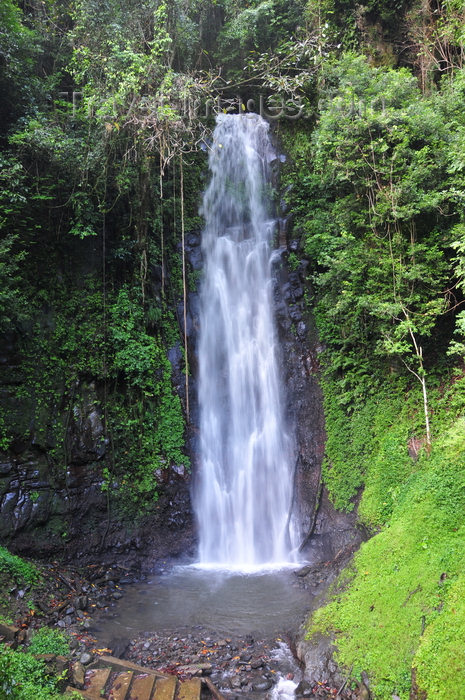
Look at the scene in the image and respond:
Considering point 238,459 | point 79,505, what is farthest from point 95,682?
point 238,459

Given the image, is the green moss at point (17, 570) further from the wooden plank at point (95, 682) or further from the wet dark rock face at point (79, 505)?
the wooden plank at point (95, 682)

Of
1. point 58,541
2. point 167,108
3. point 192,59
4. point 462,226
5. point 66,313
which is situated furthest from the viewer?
point 192,59

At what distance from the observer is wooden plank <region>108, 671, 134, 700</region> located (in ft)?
15.0

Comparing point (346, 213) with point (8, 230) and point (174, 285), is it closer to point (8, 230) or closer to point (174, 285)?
point (174, 285)

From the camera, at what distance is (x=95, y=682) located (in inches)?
188

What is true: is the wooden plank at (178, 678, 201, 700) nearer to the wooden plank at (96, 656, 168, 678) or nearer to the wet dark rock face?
the wooden plank at (96, 656, 168, 678)

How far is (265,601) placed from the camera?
23.1ft

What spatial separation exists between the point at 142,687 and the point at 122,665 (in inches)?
18.5

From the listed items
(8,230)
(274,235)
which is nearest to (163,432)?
(8,230)

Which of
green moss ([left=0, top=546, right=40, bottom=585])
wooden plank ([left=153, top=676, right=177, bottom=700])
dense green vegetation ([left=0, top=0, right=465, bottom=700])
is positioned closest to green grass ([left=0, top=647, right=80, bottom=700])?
wooden plank ([left=153, top=676, right=177, bottom=700])

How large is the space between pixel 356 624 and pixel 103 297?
27.9 feet

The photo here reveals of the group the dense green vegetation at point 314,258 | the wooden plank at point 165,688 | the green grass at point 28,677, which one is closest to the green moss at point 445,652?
the dense green vegetation at point 314,258

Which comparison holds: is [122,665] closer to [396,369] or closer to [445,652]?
[445,652]

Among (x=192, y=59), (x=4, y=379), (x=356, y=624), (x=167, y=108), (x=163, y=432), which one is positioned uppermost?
(x=192, y=59)
